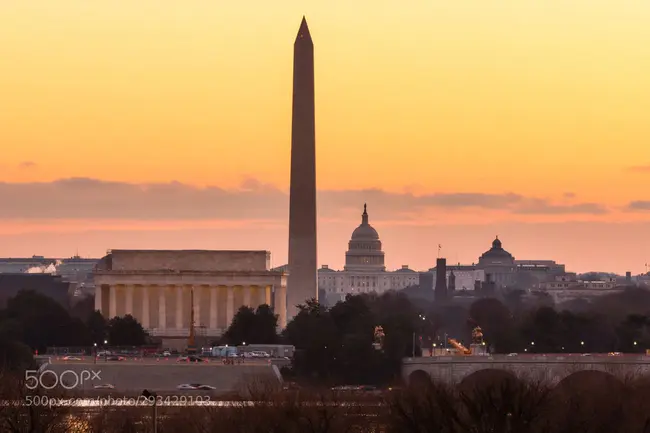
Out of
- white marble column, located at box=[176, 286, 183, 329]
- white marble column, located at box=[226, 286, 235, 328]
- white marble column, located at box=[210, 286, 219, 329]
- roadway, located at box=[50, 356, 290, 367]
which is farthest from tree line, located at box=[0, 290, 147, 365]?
white marble column, located at box=[226, 286, 235, 328]

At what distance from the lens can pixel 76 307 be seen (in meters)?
190

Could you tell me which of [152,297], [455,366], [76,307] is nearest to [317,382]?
[455,366]

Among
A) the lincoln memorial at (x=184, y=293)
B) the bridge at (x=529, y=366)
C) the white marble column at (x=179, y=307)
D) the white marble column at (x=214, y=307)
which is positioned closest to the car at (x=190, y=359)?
the bridge at (x=529, y=366)

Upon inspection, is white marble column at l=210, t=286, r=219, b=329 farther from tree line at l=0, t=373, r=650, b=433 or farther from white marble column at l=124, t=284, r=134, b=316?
tree line at l=0, t=373, r=650, b=433

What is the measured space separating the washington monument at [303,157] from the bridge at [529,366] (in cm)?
2272

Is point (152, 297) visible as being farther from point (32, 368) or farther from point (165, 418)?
point (165, 418)

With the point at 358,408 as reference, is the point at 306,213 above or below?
above

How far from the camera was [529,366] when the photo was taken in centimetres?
12331

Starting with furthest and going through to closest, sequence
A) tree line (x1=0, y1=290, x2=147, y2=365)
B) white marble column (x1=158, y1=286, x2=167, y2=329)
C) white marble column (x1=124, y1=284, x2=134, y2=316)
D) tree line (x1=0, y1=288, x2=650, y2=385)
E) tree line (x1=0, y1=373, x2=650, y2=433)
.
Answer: white marble column (x1=124, y1=284, x2=134, y2=316)
white marble column (x1=158, y1=286, x2=167, y2=329)
tree line (x1=0, y1=290, x2=147, y2=365)
tree line (x1=0, y1=288, x2=650, y2=385)
tree line (x1=0, y1=373, x2=650, y2=433)

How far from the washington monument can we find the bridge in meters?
22.7

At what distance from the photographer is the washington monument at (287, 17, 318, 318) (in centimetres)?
14825

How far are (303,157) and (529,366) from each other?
29.4 meters

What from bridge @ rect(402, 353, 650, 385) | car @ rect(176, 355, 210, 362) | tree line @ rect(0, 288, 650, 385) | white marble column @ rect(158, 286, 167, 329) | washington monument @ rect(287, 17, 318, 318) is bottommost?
bridge @ rect(402, 353, 650, 385)

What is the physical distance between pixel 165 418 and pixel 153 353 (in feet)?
160
